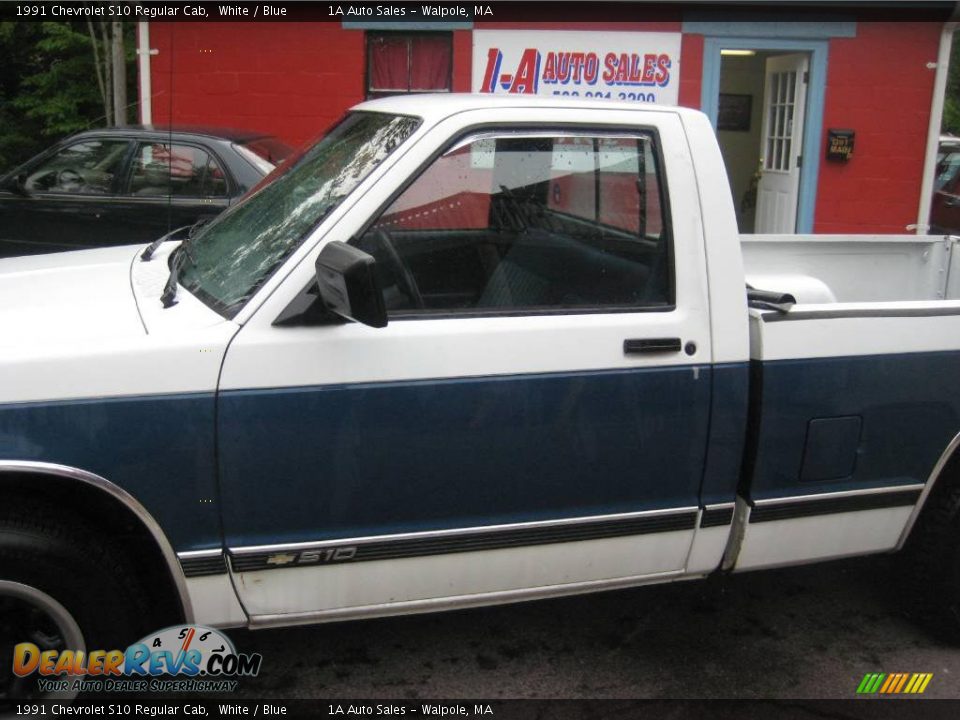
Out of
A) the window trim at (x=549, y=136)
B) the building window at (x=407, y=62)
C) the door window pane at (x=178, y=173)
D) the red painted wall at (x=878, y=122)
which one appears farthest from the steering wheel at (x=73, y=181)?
the red painted wall at (x=878, y=122)

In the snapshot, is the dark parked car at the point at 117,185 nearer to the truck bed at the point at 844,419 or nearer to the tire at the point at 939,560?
the truck bed at the point at 844,419

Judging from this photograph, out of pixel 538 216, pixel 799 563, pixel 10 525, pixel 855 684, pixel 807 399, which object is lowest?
pixel 855 684

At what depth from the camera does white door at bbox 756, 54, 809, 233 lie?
9.86 meters

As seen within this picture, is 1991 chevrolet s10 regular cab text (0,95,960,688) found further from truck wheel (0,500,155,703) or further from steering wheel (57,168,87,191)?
steering wheel (57,168,87,191)

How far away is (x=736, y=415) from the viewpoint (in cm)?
302

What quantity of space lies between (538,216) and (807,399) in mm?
1005

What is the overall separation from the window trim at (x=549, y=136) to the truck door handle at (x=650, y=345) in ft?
0.32

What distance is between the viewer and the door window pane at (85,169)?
748 cm

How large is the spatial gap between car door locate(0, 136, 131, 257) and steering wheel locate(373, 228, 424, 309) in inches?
209

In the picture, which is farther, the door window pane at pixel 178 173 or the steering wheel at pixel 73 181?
the steering wheel at pixel 73 181

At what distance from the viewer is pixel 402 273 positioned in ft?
9.30

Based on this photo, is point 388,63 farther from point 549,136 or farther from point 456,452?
point 456,452

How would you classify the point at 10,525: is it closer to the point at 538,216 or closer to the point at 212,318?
the point at 212,318

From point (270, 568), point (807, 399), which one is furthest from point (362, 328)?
point (807, 399)
